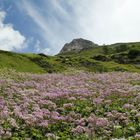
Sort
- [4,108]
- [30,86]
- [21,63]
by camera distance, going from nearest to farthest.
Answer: [4,108], [30,86], [21,63]

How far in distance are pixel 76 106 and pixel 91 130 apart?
493 centimetres

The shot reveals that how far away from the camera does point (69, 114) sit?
757 inches

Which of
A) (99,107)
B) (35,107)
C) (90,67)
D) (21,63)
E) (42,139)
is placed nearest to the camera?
(42,139)

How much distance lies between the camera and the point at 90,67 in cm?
7450

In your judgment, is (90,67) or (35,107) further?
(90,67)

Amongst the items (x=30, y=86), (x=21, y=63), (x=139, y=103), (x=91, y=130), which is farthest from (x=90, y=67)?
(x=91, y=130)

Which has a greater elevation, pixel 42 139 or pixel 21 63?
pixel 21 63

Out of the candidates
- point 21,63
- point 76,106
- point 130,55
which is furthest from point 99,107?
point 130,55

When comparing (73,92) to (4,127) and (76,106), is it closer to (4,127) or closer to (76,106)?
(76,106)

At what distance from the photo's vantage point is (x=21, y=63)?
6650 cm

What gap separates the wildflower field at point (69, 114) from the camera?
16.2m

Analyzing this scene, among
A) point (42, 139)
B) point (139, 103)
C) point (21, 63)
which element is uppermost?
point (21, 63)

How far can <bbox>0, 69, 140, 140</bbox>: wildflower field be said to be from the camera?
1616cm

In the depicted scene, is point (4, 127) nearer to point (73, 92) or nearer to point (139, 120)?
point (139, 120)
